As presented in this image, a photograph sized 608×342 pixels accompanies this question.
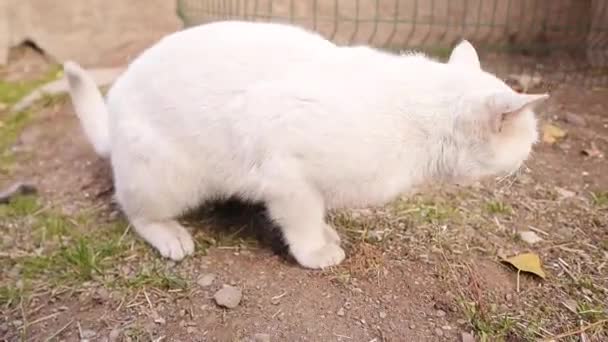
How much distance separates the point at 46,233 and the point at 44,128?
1.26 metres

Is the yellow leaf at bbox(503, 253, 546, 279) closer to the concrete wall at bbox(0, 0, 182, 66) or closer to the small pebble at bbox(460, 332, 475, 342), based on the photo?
the small pebble at bbox(460, 332, 475, 342)

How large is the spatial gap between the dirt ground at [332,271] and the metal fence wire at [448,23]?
1676 mm

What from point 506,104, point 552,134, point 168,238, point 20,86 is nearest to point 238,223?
point 168,238

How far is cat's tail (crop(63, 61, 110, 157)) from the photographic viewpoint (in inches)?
125

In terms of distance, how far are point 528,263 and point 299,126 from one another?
3.92 feet

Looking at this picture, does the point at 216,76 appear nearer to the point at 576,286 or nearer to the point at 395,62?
the point at 395,62

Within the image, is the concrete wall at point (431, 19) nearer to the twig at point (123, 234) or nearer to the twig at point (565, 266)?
the twig at point (123, 234)

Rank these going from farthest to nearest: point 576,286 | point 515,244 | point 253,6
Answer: point 253,6
point 515,244
point 576,286

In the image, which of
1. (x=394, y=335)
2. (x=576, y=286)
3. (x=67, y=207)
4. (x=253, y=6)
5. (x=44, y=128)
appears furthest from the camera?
(x=253, y=6)

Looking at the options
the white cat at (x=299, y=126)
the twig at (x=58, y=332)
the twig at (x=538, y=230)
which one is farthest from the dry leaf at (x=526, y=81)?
the twig at (x=58, y=332)

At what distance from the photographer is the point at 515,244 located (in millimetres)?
3025

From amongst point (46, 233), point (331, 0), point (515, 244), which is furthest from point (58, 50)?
point (515, 244)

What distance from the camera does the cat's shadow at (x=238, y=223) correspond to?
303cm

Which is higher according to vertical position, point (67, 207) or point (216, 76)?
point (216, 76)
